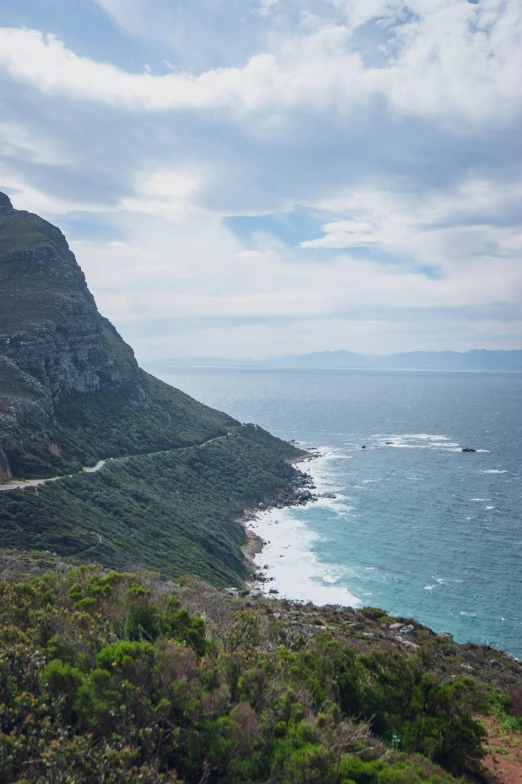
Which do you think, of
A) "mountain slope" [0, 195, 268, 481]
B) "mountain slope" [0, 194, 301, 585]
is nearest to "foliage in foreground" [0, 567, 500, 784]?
"mountain slope" [0, 194, 301, 585]

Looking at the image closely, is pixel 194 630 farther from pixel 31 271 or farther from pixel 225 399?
pixel 225 399

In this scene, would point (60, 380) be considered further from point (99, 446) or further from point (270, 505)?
point (270, 505)

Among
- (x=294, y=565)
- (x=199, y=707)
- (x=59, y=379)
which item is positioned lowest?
(x=294, y=565)

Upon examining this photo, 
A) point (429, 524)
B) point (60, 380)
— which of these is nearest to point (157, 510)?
point (60, 380)

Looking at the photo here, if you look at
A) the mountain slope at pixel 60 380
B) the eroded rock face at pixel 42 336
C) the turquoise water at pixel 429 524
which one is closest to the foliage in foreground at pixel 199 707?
the turquoise water at pixel 429 524

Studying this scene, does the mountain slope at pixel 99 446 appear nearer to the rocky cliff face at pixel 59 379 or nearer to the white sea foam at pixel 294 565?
the rocky cliff face at pixel 59 379

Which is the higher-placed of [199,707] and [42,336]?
[42,336]

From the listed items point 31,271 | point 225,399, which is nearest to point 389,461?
point 31,271

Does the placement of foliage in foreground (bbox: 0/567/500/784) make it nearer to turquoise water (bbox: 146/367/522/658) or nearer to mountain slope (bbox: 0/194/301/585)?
mountain slope (bbox: 0/194/301/585)
